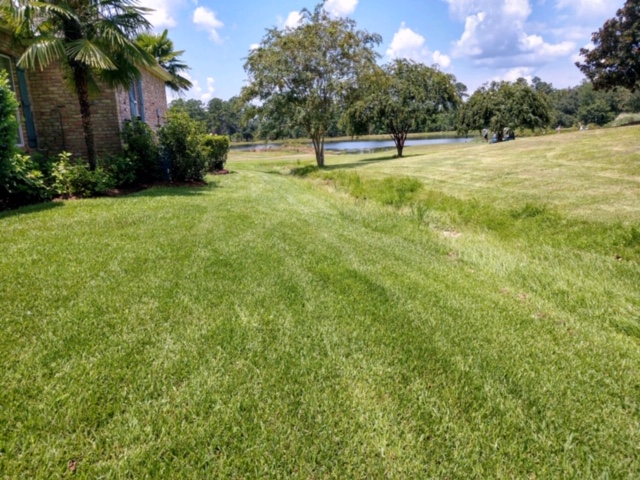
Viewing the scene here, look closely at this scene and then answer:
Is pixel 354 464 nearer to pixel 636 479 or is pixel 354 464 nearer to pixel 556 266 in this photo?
pixel 636 479

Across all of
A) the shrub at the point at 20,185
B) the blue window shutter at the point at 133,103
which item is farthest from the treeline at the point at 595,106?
the shrub at the point at 20,185

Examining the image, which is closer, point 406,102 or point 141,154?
point 141,154

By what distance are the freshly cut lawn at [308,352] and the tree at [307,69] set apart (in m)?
14.5

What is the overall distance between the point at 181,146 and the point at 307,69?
1072 cm

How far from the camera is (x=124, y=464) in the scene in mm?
1623

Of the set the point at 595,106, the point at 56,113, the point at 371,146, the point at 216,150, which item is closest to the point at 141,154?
the point at 56,113

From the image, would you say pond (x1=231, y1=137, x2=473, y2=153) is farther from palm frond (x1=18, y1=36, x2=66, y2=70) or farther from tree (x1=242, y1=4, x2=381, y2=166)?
palm frond (x1=18, y1=36, x2=66, y2=70)

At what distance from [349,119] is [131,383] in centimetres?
2282

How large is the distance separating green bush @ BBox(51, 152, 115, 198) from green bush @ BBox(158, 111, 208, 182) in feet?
7.16

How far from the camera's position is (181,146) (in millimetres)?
9672

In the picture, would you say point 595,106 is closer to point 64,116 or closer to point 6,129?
point 64,116

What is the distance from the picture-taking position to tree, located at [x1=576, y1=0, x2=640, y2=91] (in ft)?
67.2

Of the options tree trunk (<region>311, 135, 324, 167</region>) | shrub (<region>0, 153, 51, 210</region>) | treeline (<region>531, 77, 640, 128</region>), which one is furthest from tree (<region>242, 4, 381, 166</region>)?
treeline (<region>531, 77, 640, 128</region>)

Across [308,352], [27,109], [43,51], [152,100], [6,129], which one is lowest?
[308,352]
